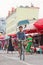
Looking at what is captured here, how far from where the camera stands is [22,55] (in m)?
14.5

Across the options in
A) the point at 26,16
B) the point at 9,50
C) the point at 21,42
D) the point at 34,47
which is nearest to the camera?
the point at 21,42

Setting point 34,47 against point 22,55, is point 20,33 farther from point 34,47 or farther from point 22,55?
point 34,47

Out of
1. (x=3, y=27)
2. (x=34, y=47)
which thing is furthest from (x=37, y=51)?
(x=3, y=27)

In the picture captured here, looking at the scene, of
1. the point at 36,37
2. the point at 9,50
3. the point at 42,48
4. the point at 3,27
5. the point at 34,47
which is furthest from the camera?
the point at 3,27

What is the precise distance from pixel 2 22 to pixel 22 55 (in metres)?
118

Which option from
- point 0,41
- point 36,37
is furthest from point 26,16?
point 36,37

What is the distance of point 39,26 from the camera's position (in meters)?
25.3

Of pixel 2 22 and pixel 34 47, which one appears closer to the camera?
pixel 34 47

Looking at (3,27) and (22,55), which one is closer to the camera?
(22,55)

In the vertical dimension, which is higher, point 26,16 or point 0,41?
point 26,16

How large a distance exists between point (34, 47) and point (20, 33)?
36.4 ft

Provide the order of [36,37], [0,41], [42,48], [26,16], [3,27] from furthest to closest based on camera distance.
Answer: [3,27], [26,16], [0,41], [36,37], [42,48]

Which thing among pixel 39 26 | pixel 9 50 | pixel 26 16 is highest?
pixel 26 16

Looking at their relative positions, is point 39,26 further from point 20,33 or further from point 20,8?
point 20,8
